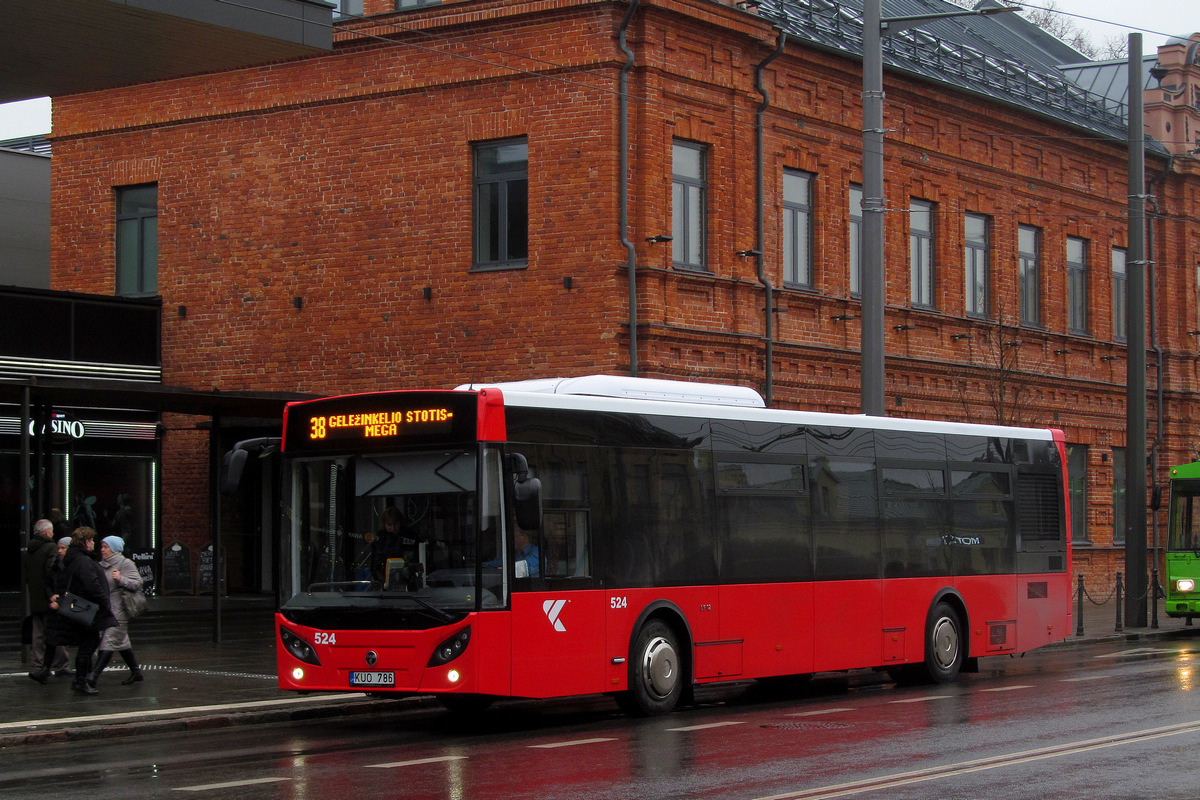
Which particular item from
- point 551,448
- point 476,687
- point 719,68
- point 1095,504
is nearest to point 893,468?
point 551,448

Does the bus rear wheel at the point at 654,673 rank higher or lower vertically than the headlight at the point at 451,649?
lower

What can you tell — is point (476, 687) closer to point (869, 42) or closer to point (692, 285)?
point (869, 42)

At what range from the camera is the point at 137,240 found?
29.5m

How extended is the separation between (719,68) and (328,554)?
47.1 ft

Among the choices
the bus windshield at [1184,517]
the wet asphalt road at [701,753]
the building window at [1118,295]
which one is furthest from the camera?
the building window at [1118,295]

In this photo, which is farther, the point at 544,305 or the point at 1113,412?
the point at 1113,412

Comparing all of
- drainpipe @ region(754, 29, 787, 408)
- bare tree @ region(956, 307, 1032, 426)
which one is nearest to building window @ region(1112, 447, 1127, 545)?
bare tree @ region(956, 307, 1032, 426)

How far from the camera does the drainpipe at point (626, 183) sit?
24.1 metres

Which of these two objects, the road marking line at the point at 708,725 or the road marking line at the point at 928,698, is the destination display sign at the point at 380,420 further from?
the road marking line at the point at 928,698

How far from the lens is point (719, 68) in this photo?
26109 mm

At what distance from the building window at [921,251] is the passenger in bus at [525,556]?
18566mm

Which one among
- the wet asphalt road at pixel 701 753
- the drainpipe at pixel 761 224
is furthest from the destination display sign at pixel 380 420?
the drainpipe at pixel 761 224

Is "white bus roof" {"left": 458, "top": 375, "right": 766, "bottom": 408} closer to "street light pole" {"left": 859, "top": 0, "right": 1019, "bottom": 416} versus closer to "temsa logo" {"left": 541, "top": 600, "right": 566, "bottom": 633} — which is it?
"temsa logo" {"left": 541, "top": 600, "right": 566, "bottom": 633}

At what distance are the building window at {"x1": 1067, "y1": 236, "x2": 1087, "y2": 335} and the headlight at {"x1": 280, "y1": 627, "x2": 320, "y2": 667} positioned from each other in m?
24.9
